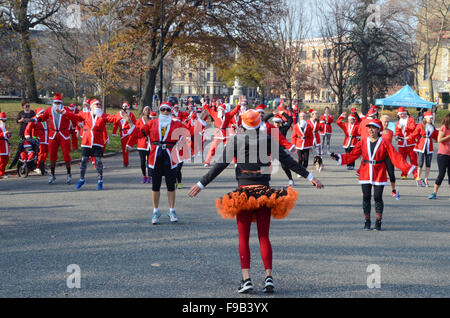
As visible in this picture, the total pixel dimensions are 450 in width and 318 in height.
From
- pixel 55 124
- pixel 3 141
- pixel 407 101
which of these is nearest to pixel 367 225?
pixel 55 124

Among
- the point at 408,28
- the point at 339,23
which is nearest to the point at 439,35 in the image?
the point at 408,28

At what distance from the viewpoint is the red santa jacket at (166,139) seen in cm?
932

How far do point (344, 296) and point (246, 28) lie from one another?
103 feet

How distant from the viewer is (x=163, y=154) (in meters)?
9.26

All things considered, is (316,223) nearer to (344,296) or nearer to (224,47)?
(344,296)

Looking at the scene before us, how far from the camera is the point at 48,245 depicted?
7.47 meters

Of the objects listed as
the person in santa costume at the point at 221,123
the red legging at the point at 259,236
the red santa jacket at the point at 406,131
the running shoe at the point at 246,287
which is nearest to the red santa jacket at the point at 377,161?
the red legging at the point at 259,236

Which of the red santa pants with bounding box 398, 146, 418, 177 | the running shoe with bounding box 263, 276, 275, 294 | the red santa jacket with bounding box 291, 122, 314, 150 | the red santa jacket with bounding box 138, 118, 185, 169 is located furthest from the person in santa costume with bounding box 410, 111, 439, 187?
the running shoe with bounding box 263, 276, 275, 294

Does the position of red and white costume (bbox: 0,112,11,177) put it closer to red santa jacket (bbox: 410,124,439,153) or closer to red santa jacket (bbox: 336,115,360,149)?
red santa jacket (bbox: 336,115,360,149)

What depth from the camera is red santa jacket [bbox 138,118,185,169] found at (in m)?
9.32

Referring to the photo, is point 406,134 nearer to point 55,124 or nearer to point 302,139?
point 302,139

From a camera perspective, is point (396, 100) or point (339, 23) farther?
point (339, 23)

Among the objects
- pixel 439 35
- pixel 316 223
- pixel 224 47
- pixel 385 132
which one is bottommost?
pixel 316 223

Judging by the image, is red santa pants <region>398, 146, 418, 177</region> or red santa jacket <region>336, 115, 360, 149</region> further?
red santa jacket <region>336, 115, 360, 149</region>
